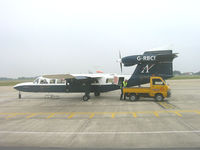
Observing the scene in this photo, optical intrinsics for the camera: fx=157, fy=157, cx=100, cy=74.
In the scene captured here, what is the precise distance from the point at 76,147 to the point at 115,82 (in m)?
11.7

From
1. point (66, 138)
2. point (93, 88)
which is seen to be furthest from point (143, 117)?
point (93, 88)

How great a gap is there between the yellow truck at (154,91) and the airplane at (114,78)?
3.72ft

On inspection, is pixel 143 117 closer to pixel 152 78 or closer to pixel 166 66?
pixel 152 78

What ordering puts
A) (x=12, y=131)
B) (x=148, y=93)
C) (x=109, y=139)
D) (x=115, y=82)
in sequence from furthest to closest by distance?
(x=115, y=82) → (x=148, y=93) → (x=12, y=131) → (x=109, y=139)

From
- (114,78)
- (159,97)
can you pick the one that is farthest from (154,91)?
(114,78)

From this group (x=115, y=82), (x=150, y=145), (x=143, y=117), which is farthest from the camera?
(x=115, y=82)

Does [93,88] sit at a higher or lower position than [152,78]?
lower

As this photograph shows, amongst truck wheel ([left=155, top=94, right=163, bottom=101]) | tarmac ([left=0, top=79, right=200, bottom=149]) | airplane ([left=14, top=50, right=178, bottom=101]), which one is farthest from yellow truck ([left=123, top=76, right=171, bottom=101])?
tarmac ([left=0, top=79, right=200, bottom=149])

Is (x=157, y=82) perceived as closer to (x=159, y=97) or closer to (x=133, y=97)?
(x=159, y=97)

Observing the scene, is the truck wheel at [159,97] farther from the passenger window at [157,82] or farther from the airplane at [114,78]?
the airplane at [114,78]

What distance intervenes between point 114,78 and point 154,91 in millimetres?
4448

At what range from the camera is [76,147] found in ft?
18.5

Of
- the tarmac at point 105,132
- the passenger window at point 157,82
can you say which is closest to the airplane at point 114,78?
the passenger window at point 157,82

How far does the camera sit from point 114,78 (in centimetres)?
1703
